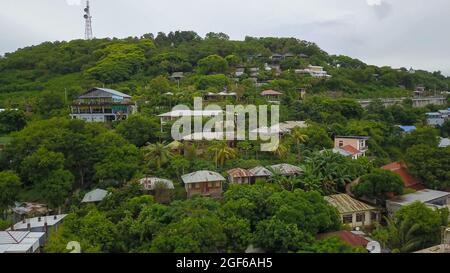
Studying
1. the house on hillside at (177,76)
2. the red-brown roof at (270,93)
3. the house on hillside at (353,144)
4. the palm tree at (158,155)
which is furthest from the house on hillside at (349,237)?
the house on hillside at (177,76)

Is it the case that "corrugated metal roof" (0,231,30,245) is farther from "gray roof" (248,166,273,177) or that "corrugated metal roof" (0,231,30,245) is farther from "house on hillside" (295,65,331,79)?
"house on hillside" (295,65,331,79)

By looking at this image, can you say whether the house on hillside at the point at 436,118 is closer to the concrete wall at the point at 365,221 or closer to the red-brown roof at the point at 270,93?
the red-brown roof at the point at 270,93

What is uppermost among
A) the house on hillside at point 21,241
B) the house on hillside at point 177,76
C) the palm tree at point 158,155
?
the house on hillside at point 177,76

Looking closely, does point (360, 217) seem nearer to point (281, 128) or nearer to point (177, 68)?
point (281, 128)

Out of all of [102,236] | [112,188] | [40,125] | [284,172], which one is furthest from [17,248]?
[284,172]

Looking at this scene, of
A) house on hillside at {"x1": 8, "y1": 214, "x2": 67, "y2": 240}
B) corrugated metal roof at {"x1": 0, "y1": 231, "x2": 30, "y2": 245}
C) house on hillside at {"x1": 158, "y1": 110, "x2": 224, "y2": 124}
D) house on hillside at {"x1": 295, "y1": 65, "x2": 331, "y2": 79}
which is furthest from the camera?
house on hillside at {"x1": 295, "y1": 65, "x2": 331, "y2": 79}

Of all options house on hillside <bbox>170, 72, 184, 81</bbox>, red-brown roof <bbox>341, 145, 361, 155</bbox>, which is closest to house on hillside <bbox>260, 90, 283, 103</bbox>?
red-brown roof <bbox>341, 145, 361, 155</bbox>
